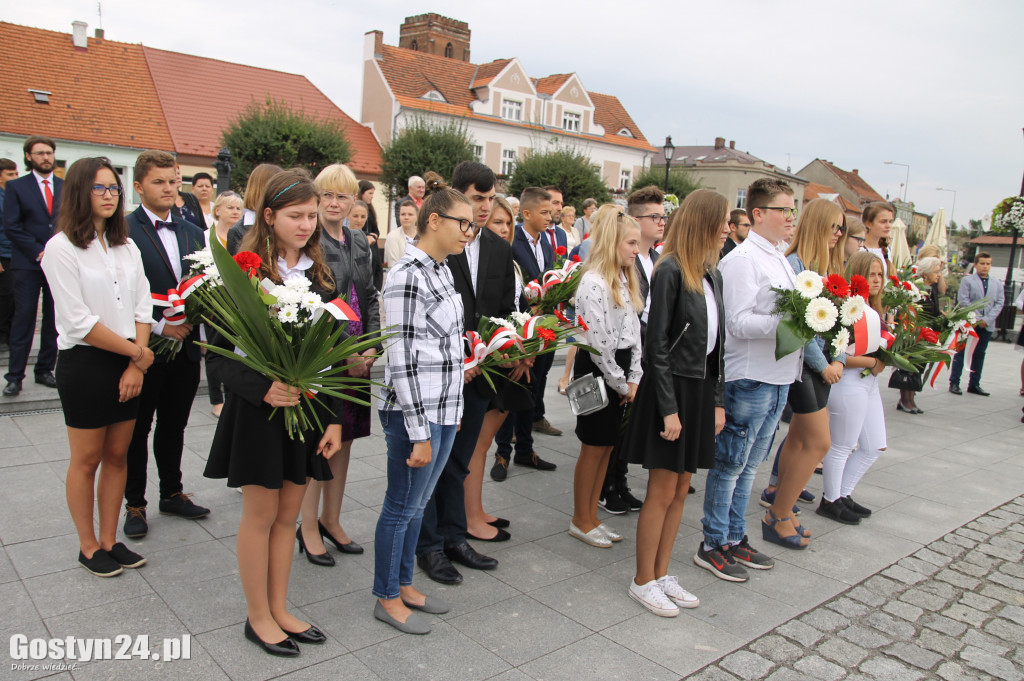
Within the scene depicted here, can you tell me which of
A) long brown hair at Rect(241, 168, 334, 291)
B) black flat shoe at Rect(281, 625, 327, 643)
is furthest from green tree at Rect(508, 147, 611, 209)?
black flat shoe at Rect(281, 625, 327, 643)

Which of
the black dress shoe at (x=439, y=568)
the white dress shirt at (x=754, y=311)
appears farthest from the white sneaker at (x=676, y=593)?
the white dress shirt at (x=754, y=311)

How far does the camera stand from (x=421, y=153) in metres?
31.0

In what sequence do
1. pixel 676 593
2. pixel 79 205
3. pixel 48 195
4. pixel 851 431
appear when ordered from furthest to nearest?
pixel 48 195 < pixel 851 431 < pixel 676 593 < pixel 79 205

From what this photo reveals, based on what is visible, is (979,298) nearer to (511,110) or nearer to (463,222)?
(463,222)

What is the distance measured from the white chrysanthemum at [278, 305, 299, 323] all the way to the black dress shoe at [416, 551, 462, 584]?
1764 millimetres

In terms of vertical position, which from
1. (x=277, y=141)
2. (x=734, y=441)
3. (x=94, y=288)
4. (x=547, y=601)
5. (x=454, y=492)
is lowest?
(x=547, y=601)

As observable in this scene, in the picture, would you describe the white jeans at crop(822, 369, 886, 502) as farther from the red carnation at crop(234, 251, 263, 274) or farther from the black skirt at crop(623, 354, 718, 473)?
the red carnation at crop(234, 251, 263, 274)

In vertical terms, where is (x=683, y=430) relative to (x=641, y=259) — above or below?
below

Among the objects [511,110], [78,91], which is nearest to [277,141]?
[78,91]

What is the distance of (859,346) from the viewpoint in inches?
202

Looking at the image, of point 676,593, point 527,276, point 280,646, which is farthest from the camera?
point 527,276

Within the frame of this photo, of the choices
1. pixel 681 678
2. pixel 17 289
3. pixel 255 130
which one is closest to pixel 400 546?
pixel 681 678

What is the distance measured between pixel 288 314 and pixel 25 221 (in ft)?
18.6

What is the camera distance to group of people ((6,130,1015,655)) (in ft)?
10.2
